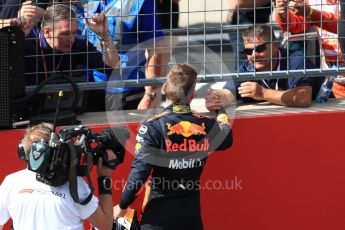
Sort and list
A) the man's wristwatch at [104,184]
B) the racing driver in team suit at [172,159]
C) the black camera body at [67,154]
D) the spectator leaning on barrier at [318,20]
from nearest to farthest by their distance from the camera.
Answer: the black camera body at [67,154], the man's wristwatch at [104,184], the racing driver in team suit at [172,159], the spectator leaning on barrier at [318,20]

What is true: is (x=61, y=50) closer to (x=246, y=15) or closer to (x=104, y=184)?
(x=104, y=184)

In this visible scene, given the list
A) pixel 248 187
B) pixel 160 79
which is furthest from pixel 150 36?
pixel 248 187

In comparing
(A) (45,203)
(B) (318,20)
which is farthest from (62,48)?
(B) (318,20)

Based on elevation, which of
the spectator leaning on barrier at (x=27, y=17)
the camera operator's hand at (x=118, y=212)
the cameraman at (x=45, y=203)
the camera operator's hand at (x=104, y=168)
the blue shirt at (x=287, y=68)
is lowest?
the camera operator's hand at (x=118, y=212)

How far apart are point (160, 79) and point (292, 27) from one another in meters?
1.23

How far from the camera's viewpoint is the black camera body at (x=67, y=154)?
5.38 meters

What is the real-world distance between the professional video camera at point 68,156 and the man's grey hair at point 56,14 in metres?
1.46

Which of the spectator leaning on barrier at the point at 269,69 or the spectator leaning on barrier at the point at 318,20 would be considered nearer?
the spectator leaning on barrier at the point at 269,69

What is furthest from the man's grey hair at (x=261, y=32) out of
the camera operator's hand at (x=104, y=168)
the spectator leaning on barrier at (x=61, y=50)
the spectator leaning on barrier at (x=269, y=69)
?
the camera operator's hand at (x=104, y=168)

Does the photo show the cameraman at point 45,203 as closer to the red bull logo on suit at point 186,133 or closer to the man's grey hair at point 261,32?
the red bull logo on suit at point 186,133

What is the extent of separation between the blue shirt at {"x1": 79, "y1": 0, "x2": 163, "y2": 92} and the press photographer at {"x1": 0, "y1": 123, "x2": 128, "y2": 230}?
1.44 metres

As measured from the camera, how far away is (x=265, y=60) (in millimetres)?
7035

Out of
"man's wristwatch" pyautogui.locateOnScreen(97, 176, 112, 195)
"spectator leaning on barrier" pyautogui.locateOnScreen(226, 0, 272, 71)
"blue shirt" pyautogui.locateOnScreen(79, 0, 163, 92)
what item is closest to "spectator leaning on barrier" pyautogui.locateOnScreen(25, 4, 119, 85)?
"blue shirt" pyautogui.locateOnScreen(79, 0, 163, 92)

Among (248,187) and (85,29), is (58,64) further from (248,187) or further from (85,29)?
(248,187)
